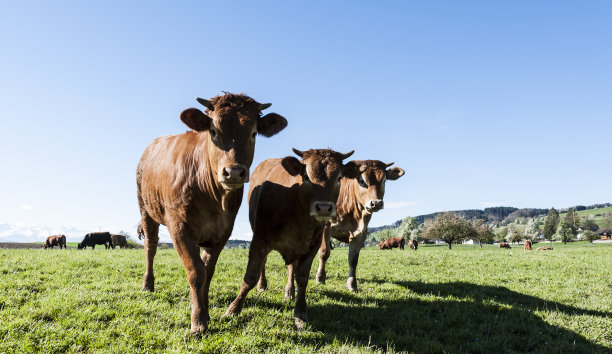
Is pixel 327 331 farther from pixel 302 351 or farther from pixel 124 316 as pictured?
pixel 124 316

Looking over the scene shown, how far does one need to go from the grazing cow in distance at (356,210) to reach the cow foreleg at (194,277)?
4425 mm

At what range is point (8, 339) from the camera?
15.5 ft

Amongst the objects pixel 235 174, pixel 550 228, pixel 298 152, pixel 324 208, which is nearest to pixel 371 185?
pixel 298 152

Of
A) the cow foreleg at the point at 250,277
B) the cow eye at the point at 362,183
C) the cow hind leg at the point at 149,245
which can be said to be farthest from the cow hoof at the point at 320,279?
the cow hind leg at the point at 149,245

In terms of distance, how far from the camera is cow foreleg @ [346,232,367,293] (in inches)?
356

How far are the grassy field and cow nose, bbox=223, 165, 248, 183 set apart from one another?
2065 millimetres

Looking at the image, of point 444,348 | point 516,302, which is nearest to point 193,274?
point 444,348

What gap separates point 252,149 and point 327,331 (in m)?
2.99

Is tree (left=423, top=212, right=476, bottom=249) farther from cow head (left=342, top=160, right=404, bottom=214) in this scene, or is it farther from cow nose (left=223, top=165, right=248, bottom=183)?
cow nose (left=223, top=165, right=248, bottom=183)

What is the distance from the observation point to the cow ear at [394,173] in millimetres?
9703

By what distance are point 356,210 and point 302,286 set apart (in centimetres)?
390

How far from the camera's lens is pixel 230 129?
16.1ft

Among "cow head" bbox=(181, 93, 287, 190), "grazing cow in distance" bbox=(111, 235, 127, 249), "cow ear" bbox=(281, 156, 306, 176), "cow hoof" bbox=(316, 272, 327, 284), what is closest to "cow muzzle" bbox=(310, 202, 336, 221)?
"cow ear" bbox=(281, 156, 306, 176)

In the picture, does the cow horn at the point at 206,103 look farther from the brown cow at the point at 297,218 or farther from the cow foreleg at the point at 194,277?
the cow foreleg at the point at 194,277
